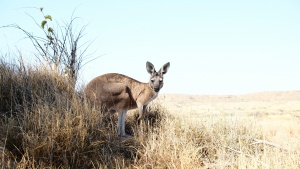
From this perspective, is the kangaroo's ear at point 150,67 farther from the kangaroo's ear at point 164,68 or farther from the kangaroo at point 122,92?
the kangaroo's ear at point 164,68

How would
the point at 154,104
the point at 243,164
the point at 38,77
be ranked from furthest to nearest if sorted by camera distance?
the point at 154,104, the point at 38,77, the point at 243,164

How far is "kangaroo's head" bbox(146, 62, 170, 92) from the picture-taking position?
740 cm

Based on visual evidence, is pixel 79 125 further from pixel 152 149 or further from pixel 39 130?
pixel 152 149

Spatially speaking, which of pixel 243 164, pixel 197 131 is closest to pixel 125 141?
pixel 197 131

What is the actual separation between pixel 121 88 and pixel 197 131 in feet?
6.89

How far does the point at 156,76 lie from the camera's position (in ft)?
24.6

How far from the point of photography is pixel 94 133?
624 cm

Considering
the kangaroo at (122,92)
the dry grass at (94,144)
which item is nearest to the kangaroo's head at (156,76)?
the kangaroo at (122,92)

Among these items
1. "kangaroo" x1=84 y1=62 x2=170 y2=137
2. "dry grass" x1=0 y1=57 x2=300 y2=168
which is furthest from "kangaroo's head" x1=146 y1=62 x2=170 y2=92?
"dry grass" x1=0 y1=57 x2=300 y2=168

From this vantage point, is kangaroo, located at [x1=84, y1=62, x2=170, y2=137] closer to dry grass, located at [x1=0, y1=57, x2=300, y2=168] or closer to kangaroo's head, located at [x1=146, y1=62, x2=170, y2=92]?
kangaroo's head, located at [x1=146, y1=62, x2=170, y2=92]

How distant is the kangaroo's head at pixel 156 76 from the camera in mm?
7398

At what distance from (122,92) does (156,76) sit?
0.94 meters

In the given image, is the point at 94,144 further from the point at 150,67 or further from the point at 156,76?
the point at 150,67

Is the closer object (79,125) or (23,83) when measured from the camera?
(79,125)
